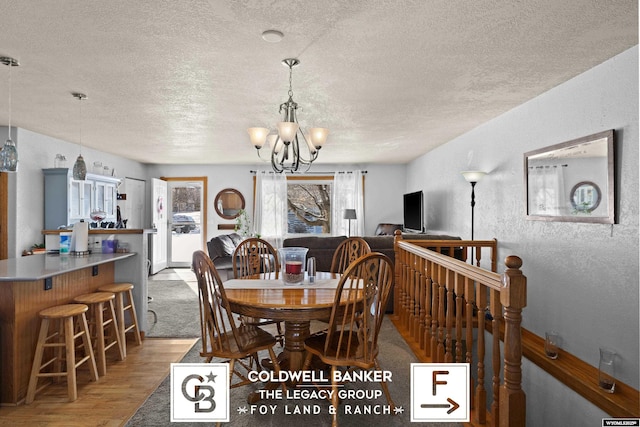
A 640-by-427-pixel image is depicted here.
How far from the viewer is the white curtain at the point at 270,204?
8.62 meters

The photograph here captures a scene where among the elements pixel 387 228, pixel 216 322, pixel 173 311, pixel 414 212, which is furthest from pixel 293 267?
pixel 387 228

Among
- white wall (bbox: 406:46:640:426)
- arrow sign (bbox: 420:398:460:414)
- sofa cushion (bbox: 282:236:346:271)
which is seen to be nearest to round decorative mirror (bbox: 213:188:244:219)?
sofa cushion (bbox: 282:236:346:271)

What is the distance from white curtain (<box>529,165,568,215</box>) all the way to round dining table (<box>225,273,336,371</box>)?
2067 millimetres

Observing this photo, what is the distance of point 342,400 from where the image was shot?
103 inches

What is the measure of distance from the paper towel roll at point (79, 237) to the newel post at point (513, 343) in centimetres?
347

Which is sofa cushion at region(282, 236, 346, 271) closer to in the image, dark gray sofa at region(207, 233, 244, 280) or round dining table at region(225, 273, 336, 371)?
dark gray sofa at region(207, 233, 244, 280)

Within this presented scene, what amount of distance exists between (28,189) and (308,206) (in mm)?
5175

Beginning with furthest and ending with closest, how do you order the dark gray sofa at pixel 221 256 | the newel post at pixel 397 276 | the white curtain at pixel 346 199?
the white curtain at pixel 346 199
the dark gray sofa at pixel 221 256
the newel post at pixel 397 276

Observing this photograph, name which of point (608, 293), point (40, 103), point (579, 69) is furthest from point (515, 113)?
point (40, 103)

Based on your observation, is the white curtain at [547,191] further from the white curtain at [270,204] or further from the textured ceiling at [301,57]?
the white curtain at [270,204]

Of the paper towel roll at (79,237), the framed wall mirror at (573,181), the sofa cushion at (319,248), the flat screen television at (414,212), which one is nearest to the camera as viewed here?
the framed wall mirror at (573,181)

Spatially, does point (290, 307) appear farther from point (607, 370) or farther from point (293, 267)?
point (607, 370)

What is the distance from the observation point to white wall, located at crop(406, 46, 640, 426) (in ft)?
8.55

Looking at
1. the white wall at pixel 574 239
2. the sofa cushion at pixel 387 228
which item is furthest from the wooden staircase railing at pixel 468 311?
the sofa cushion at pixel 387 228
